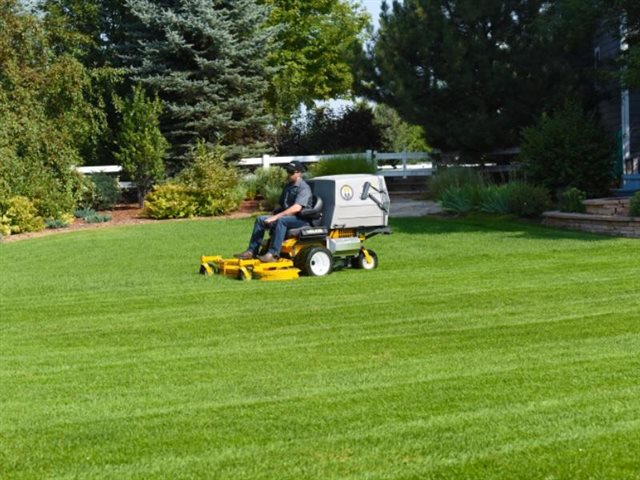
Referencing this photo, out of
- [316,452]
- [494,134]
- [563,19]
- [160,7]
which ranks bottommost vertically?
[316,452]

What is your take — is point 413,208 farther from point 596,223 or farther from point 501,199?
point 596,223

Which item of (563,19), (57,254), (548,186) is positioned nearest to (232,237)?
(57,254)

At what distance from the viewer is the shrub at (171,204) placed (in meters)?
22.2

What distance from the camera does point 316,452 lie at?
4809 millimetres

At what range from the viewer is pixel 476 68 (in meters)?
23.7

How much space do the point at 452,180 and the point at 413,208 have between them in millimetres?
1069

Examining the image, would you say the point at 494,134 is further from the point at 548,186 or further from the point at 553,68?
the point at 548,186

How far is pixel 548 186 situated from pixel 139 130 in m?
10.3

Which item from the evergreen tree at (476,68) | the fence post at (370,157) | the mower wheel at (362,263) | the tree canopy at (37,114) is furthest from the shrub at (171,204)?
the mower wheel at (362,263)

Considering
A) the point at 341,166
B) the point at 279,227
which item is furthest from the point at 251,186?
the point at 279,227

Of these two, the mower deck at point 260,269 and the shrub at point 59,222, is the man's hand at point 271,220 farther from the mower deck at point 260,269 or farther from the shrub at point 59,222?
the shrub at point 59,222

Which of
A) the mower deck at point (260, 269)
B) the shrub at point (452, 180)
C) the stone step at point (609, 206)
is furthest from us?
the shrub at point (452, 180)

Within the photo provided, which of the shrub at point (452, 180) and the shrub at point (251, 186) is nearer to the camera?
the shrub at point (452, 180)

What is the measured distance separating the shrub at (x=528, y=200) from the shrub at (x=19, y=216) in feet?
29.5
